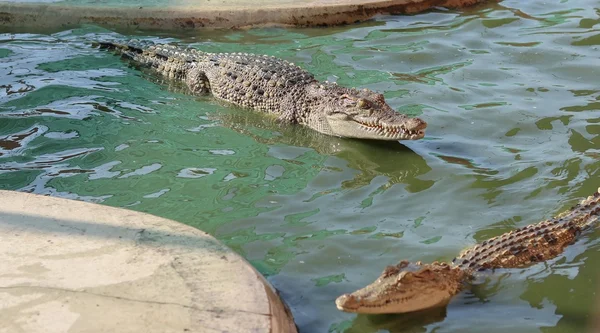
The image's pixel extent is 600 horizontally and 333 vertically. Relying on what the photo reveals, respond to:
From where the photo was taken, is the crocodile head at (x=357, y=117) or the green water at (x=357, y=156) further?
the crocodile head at (x=357, y=117)

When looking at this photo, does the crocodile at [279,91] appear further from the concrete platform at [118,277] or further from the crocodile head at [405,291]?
the concrete platform at [118,277]

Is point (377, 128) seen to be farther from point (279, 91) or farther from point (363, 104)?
point (279, 91)

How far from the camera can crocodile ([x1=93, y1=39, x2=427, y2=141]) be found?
248 inches

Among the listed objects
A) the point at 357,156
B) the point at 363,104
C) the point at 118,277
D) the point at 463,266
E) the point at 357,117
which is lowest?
the point at 463,266

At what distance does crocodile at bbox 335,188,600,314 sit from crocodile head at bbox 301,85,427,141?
1.58 metres

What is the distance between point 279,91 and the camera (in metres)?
7.04

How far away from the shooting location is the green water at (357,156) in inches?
167

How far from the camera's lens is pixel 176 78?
778 cm

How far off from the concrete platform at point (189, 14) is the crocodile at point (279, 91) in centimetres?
78

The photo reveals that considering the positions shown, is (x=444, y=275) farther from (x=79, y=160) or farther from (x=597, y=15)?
(x=597, y=15)

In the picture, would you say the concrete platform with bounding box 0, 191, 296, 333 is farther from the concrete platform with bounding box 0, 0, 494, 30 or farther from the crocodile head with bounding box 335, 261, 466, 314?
the concrete platform with bounding box 0, 0, 494, 30

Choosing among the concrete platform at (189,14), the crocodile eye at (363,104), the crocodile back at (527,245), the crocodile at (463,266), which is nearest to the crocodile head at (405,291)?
the crocodile at (463,266)

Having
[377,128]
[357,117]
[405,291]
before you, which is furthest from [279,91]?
[405,291]

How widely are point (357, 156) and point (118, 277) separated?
119 inches
